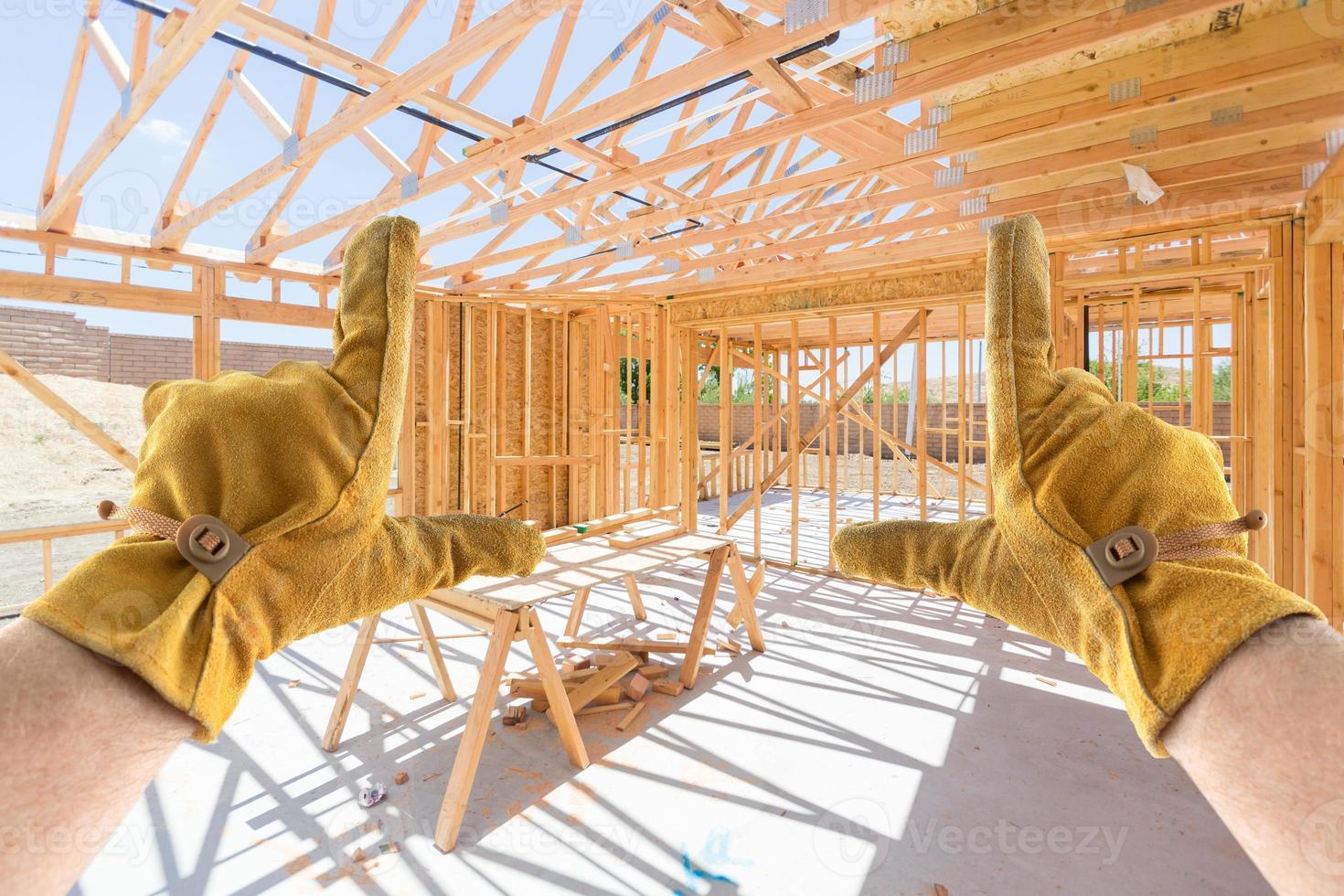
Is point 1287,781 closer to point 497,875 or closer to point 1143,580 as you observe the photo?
point 1143,580

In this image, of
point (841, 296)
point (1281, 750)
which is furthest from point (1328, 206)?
point (1281, 750)

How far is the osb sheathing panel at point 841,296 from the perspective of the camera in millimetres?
6148

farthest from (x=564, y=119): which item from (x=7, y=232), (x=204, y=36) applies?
(x=7, y=232)

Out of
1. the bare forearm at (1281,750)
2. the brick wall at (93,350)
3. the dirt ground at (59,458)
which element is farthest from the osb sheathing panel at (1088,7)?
the brick wall at (93,350)

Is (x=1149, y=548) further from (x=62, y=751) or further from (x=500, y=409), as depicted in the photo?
(x=500, y=409)

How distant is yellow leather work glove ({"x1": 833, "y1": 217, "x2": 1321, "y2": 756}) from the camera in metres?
0.49

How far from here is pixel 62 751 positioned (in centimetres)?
41

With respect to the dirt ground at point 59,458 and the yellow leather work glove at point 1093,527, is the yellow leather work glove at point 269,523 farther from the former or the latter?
the dirt ground at point 59,458

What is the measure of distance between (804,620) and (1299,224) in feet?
17.2

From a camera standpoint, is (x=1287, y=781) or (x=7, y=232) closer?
(x=1287, y=781)

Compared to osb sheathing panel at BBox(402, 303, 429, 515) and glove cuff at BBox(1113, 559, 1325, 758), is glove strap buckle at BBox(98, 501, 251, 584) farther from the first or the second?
osb sheathing panel at BBox(402, 303, 429, 515)

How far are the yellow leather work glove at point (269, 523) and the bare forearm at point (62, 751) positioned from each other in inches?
0.9

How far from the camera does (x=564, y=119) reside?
3.41 m

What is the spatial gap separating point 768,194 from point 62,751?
4558 millimetres
